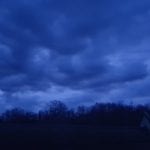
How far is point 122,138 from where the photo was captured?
109ft

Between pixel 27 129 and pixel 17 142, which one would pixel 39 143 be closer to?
pixel 17 142

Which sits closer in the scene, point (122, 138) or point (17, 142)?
point (17, 142)

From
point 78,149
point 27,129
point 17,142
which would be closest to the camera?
point 17,142

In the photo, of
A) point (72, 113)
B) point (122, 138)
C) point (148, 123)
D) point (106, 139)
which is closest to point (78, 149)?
point (106, 139)

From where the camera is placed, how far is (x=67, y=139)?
2922cm

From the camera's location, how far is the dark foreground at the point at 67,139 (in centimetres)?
2652

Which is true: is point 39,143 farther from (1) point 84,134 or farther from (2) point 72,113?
(2) point 72,113

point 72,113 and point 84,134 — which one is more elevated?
point 72,113

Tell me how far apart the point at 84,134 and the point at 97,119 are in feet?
97.8

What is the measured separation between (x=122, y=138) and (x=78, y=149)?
277 inches

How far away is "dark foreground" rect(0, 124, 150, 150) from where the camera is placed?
26519 mm

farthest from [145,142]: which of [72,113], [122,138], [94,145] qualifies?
[72,113]

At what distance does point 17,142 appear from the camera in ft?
85.8

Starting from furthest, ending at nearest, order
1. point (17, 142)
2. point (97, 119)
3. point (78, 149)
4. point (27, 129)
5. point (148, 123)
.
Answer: point (97, 119)
point (148, 123)
point (27, 129)
point (78, 149)
point (17, 142)
